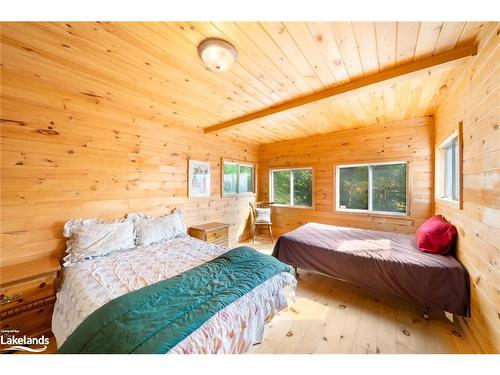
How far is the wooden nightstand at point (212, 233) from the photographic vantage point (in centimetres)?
307

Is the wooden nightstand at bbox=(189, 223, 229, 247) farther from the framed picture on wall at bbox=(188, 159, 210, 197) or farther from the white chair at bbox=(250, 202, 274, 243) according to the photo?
the white chair at bbox=(250, 202, 274, 243)

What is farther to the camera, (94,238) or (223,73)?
(94,238)

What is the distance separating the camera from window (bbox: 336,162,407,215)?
3246 millimetres

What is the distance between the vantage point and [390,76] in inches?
65.6

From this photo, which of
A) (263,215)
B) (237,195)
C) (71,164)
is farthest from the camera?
(263,215)

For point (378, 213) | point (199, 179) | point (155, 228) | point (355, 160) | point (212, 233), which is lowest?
point (212, 233)

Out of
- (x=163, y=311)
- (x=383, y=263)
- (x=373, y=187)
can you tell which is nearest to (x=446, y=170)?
(x=373, y=187)

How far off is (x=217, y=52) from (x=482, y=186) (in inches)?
85.0

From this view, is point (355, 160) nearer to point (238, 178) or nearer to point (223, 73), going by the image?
point (238, 178)

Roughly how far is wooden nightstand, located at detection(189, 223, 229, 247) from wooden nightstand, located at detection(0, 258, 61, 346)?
1663 millimetres

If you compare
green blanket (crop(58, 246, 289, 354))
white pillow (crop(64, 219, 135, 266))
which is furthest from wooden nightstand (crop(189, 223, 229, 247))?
green blanket (crop(58, 246, 289, 354))
